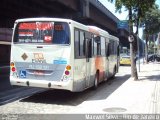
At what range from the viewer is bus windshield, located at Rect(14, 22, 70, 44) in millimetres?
12166

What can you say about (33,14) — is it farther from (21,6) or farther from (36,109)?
(36,109)

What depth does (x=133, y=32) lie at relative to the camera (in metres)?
21.8


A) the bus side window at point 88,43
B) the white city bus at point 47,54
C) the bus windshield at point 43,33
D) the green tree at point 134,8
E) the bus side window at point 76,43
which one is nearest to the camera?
the white city bus at point 47,54

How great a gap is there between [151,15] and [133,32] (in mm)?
28540

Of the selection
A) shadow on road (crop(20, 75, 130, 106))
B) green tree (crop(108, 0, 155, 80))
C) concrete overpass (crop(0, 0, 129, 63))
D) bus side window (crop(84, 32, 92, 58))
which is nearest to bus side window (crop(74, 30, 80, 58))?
bus side window (crop(84, 32, 92, 58))

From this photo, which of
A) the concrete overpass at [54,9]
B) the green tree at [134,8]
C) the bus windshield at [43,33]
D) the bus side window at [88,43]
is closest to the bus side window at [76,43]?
the bus windshield at [43,33]

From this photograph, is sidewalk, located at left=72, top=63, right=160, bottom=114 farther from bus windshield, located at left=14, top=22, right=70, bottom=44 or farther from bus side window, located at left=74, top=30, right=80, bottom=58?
bus windshield, located at left=14, top=22, right=70, bottom=44

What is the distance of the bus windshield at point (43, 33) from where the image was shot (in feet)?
39.9

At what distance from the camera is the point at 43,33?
1238 centimetres

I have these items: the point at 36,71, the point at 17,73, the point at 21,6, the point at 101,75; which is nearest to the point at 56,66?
the point at 36,71

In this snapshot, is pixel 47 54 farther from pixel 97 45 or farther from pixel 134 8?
pixel 134 8

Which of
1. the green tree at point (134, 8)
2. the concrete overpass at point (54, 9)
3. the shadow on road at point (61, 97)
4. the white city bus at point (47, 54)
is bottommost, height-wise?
the shadow on road at point (61, 97)

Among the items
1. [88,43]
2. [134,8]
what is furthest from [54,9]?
[88,43]

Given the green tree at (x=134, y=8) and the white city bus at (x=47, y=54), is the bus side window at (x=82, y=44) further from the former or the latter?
the green tree at (x=134, y=8)
